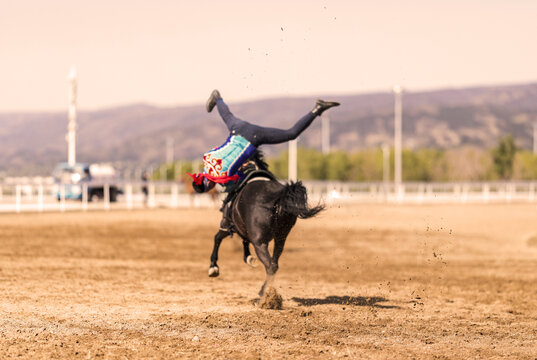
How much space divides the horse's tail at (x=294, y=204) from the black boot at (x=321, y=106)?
98 cm

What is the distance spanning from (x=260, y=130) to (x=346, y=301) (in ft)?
9.08

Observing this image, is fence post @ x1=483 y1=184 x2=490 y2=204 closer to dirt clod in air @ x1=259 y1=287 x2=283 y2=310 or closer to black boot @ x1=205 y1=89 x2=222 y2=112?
black boot @ x1=205 y1=89 x2=222 y2=112

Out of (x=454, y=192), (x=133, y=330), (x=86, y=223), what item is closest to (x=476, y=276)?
(x=133, y=330)

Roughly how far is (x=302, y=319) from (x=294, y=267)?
7.82 m

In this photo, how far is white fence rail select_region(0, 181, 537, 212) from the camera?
42.1 m

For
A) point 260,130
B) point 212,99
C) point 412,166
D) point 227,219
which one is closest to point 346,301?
point 227,219

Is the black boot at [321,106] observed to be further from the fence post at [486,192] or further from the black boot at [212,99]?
the fence post at [486,192]

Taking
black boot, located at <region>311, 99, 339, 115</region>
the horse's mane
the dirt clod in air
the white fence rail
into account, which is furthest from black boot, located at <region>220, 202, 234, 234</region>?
the white fence rail

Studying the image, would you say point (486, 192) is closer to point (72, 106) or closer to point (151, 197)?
point (151, 197)

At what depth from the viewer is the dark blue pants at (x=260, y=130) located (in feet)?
32.2

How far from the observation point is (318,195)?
53.8 m

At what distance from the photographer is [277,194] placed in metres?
10.2

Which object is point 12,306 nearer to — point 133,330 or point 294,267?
point 133,330

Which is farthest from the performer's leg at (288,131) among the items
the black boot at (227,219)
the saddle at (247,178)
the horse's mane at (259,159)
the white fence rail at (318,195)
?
the white fence rail at (318,195)
